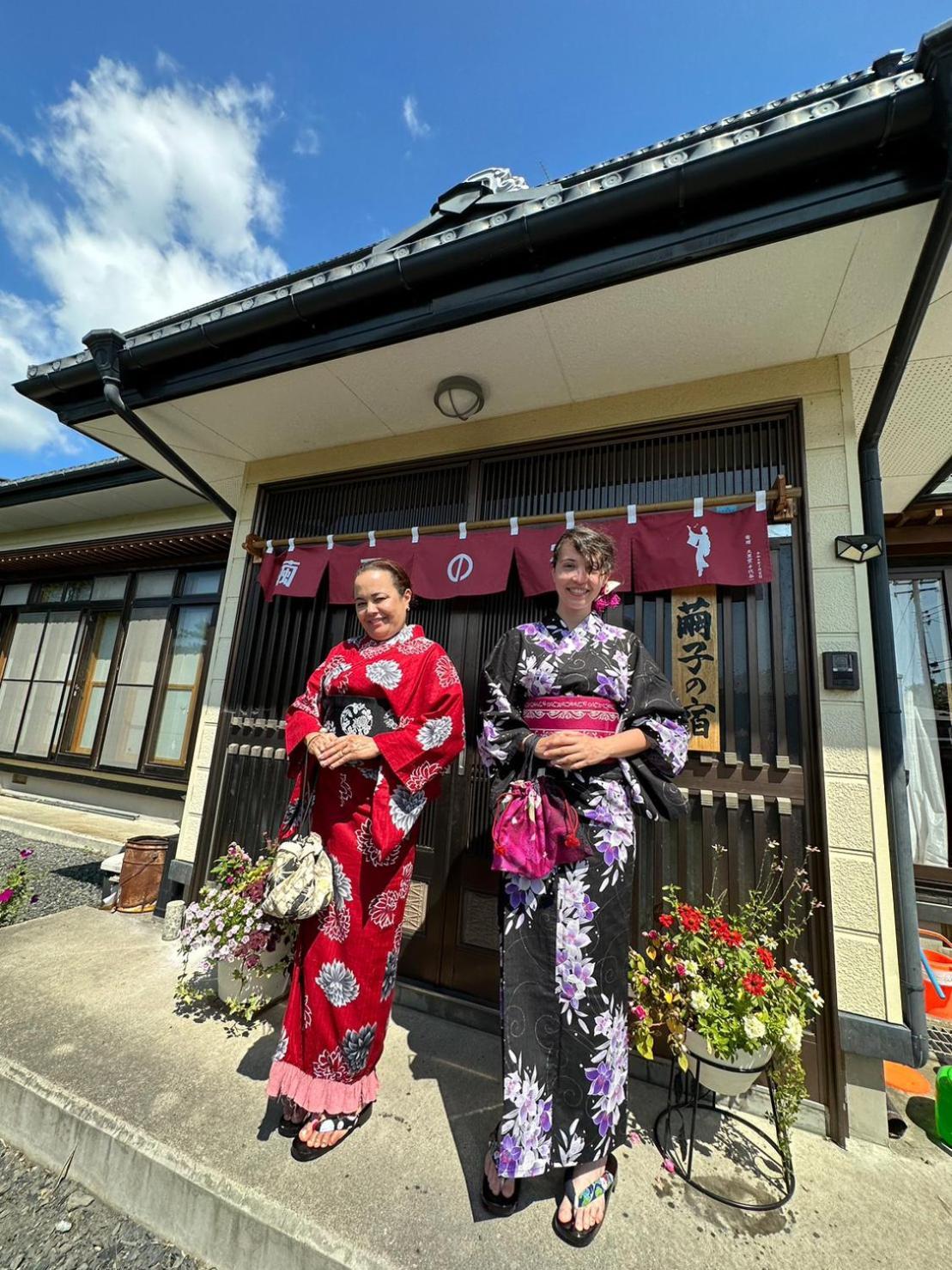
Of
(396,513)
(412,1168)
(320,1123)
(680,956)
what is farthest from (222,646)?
(680,956)

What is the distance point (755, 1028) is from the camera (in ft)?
5.74

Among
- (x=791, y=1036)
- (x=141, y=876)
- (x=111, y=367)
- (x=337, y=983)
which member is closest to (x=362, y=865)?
(x=337, y=983)

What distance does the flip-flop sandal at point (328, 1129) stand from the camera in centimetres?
175

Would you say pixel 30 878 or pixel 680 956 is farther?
pixel 30 878

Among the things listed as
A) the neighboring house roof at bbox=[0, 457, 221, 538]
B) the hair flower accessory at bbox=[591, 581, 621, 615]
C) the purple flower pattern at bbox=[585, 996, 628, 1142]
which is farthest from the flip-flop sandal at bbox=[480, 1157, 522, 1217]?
the neighboring house roof at bbox=[0, 457, 221, 538]

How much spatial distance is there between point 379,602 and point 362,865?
1015 millimetres

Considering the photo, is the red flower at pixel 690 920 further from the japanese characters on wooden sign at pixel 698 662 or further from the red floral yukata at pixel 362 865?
the red floral yukata at pixel 362 865

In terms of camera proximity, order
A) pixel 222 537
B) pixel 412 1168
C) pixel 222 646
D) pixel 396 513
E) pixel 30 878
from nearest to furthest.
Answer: pixel 412 1168 < pixel 396 513 < pixel 222 646 < pixel 30 878 < pixel 222 537

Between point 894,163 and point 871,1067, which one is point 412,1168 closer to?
point 871,1067

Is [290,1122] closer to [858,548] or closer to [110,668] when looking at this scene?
[858,548]

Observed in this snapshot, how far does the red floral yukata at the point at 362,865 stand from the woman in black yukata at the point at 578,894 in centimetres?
25

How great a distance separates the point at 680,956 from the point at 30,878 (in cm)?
537

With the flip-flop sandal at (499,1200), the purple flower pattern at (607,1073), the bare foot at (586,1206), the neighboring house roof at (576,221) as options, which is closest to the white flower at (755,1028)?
the purple flower pattern at (607,1073)

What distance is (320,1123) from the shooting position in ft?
5.97
